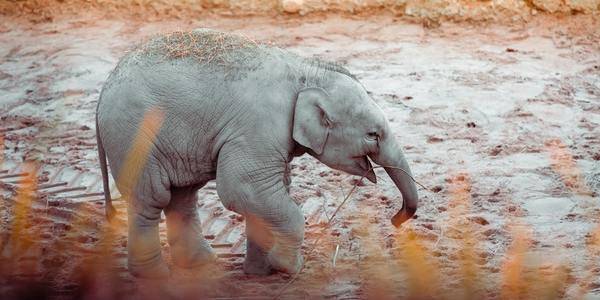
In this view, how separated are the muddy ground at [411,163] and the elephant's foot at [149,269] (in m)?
0.07

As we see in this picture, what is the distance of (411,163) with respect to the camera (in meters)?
7.02

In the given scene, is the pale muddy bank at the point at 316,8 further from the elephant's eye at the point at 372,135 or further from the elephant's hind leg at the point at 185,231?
the elephant's eye at the point at 372,135

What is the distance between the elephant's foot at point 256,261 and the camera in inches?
209

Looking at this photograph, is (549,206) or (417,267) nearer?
(417,267)

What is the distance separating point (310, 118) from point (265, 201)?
449mm

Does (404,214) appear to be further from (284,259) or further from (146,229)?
(146,229)

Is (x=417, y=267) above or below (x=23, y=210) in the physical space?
above

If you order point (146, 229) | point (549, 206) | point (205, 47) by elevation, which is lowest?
point (549, 206)

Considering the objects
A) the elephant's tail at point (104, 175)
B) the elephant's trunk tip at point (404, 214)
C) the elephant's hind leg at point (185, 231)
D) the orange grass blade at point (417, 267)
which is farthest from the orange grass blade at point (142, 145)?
the orange grass blade at point (417, 267)

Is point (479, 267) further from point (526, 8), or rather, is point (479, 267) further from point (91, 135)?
point (526, 8)

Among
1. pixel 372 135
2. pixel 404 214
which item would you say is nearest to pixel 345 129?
pixel 372 135

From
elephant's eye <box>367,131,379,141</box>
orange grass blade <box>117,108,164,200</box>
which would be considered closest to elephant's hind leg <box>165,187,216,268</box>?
orange grass blade <box>117,108,164,200</box>

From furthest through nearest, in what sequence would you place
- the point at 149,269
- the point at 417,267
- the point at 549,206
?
the point at 549,206
the point at 417,267
the point at 149,269

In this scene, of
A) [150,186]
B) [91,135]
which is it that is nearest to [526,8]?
[91,135]
